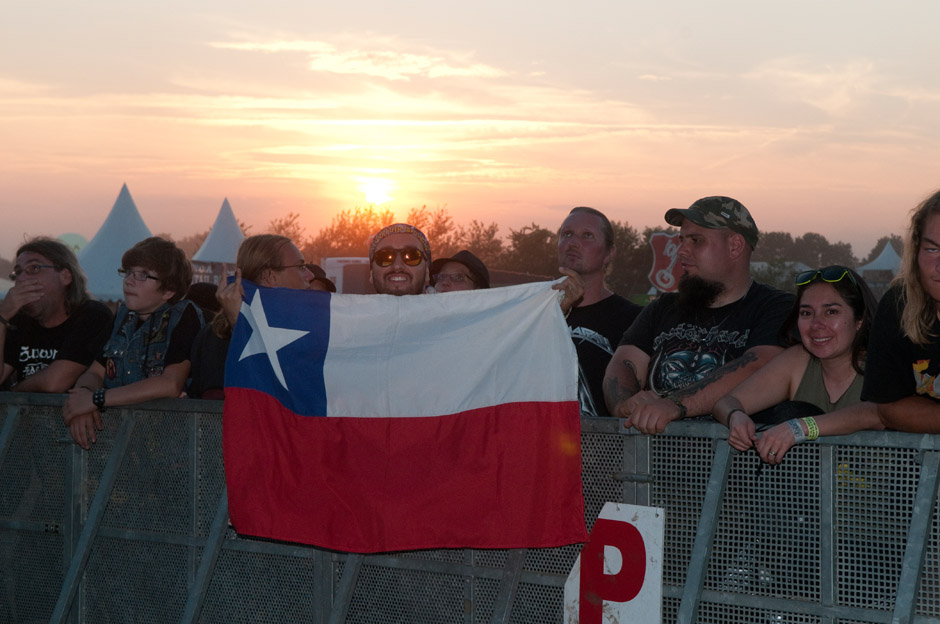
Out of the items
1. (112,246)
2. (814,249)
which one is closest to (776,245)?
(814,249)

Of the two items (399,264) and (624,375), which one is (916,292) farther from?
(399,264)

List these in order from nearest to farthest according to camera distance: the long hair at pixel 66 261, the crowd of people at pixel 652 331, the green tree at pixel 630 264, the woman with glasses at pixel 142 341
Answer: the crowd of people at pixel 652 331 → the woman with glasses at pixel 142 341 → the long hair at pixel 66 261 → the green tree at pixel 630 264

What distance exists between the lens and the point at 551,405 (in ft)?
15.8

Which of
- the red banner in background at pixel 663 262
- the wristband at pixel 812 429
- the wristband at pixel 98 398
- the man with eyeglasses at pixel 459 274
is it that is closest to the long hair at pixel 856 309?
the wristband at pixel 812 429

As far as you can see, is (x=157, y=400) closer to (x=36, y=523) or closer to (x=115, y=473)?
(x=115, y=473)

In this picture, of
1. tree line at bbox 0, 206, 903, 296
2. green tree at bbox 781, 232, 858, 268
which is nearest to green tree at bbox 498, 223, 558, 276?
tree line at bbox 0, 206, 903, 296

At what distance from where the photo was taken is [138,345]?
19.6 feet

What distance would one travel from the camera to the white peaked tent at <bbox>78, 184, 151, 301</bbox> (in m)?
32.9

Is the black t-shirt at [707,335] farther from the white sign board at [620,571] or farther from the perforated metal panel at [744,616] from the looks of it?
the perforated metal panel at [744,616]

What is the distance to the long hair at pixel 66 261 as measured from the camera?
22.4 feet

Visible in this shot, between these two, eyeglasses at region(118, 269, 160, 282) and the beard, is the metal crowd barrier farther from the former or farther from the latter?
the beard

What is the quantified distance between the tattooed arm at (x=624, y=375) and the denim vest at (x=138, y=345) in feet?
8.61

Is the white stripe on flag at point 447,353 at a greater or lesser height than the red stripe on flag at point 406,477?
greater

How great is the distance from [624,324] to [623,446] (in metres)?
1.59
